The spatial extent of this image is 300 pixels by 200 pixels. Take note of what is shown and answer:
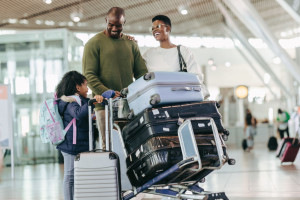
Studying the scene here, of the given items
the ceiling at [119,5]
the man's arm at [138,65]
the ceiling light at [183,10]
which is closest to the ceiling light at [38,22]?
the ceiling at [119,5]

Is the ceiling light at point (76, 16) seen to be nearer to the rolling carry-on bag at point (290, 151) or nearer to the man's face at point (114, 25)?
the rolling carry-on bag at point (290, 151)

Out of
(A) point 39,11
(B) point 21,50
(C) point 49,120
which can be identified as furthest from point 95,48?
(A) point 39,11

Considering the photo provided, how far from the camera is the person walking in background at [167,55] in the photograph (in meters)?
4.26

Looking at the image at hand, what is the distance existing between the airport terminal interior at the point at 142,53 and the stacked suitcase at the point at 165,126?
0.36m

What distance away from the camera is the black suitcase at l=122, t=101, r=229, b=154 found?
3.44 meters

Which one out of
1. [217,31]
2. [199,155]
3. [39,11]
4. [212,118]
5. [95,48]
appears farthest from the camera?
[217,31]

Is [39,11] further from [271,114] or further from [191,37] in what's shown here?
[271,114]

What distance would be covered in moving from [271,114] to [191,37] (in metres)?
7.31

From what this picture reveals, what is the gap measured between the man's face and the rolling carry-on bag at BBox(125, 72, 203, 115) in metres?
0.62

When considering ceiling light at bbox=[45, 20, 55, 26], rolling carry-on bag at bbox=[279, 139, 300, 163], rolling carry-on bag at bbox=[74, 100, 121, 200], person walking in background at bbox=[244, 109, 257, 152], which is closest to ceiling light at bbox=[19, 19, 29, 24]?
ceiling light at bbox=[45, 20, 55, 26]

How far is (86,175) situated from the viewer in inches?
140

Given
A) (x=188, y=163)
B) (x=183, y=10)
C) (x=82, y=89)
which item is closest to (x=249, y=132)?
(x=183, y=10)

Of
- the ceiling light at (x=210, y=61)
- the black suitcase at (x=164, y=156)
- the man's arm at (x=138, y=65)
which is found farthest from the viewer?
the ceiling light at (x=210, y=61)

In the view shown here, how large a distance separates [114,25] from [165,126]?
3.46ft
